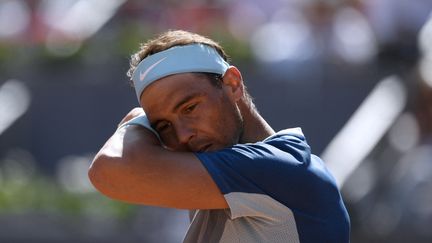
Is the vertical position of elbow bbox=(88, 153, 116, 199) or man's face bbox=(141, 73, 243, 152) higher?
man's face bbox=(141, 73, 243, 152)

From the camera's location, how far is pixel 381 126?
8.97 metres

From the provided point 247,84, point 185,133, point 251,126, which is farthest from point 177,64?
point 247,84

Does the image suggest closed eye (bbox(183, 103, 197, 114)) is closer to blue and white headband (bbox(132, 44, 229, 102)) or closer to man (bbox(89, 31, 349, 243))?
man (bbox(89, 31, 349, 243))

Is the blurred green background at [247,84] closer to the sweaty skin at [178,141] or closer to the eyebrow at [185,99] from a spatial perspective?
the sweaty skin at [178,141]

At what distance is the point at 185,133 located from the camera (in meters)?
3.51

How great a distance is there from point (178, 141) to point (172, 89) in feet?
0.58

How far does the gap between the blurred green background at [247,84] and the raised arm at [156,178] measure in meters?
4.76

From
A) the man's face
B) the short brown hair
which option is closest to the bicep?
the man's face

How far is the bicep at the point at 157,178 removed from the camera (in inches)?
131

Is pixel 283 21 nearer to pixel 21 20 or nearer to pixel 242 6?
pixel 242 6

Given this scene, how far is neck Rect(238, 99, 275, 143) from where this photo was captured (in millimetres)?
3664

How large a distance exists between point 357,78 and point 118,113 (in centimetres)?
228

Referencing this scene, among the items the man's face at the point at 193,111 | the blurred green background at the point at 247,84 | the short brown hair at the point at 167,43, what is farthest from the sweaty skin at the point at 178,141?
the blurred green background at the point at 247,84

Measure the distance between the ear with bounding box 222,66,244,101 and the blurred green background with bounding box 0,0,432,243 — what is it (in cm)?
458
